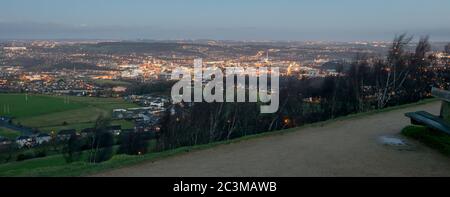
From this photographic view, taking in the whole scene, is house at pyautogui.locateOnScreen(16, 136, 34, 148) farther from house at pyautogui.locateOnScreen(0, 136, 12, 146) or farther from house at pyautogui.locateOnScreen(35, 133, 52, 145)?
house at pyautogui.locateOnScreen(0, 136, 12, 146)

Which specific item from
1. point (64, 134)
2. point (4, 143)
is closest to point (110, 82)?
point (64, 134)

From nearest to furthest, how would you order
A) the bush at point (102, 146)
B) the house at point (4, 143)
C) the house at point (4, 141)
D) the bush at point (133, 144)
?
the bush at point (102, 146), the bush at point (133, 144), the house at point (4, 143), the house at point (4, 141)

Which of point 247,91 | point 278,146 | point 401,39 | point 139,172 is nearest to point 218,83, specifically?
point 247,91

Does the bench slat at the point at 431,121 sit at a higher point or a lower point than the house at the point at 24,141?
higher

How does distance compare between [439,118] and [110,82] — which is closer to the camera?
[439,118]

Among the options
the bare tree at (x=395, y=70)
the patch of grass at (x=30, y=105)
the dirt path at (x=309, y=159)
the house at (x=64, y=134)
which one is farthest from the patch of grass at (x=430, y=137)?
the patch of grass at (x=30, y=105)

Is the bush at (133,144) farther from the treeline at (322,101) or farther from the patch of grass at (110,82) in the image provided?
the patch of grass at (110,82)

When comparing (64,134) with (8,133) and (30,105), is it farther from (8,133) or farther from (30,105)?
(30,105)
